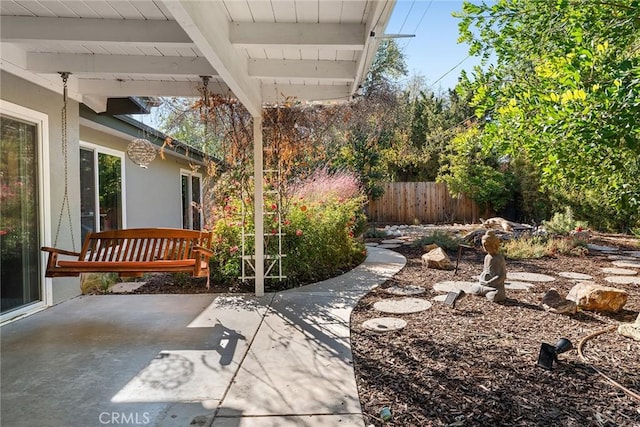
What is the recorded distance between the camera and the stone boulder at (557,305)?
12.6 feet

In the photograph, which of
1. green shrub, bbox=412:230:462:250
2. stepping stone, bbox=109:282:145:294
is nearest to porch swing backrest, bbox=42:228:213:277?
stepping stone, bbox=109:282:145:294

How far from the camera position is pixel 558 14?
2441 mm

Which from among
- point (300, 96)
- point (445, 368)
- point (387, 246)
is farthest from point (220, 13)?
point (387, 246)

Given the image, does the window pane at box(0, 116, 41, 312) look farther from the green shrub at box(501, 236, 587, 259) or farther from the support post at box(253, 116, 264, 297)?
the green shrub at box(501, 236, 587, 259)

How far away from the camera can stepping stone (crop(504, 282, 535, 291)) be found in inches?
190

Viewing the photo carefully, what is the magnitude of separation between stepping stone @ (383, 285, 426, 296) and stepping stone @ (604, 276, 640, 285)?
2532 millimetres

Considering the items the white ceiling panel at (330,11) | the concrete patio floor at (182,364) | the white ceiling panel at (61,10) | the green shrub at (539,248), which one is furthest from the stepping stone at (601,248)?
the white ceiling panel at (61,10)

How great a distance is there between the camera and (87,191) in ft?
18.6

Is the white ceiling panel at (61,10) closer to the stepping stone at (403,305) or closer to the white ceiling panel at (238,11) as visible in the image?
the white ceiling panel at (238,11)

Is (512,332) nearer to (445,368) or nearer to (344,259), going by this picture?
(445,368)

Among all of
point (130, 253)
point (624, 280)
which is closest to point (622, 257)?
point (624, 280)

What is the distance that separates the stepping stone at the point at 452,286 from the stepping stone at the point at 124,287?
3935mm

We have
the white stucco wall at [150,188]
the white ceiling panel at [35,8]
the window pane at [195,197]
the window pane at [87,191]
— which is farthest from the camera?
the window pane at [195,197]

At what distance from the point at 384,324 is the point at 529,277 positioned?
2.90 metres
